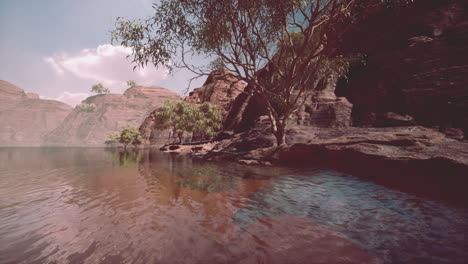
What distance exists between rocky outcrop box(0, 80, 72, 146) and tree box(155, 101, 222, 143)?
202370mm

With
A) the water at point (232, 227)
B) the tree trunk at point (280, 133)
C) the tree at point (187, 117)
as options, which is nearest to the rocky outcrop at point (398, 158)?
the tree trunk at point (280, 133)

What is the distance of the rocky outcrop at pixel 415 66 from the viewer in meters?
9.77

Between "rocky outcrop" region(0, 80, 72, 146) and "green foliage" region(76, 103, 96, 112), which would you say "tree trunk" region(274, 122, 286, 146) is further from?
"rocky outcrop" region(0, 80, 72, 146)

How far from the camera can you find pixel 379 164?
25.2 ft

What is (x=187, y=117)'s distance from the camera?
37375 millimetres

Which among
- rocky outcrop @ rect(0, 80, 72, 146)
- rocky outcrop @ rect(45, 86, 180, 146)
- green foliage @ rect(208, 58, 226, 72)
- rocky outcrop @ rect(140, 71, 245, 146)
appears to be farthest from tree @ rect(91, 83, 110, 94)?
green foliage @ rect(208, 58, 226, 72)

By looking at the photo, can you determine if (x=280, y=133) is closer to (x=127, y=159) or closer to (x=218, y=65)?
(x=218, y=65)

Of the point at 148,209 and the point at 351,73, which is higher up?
the point at 351,73

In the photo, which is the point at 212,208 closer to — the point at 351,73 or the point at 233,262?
the point at 233,262

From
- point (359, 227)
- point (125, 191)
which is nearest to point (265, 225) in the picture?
point (359, 227)

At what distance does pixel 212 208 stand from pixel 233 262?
2.22 m

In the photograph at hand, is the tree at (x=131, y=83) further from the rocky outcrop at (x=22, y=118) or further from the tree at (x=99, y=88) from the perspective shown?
Answer: the rocky outcrop at (x=22, y=118)

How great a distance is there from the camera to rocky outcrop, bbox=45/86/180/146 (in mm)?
154625

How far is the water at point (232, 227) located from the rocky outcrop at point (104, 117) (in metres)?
168
